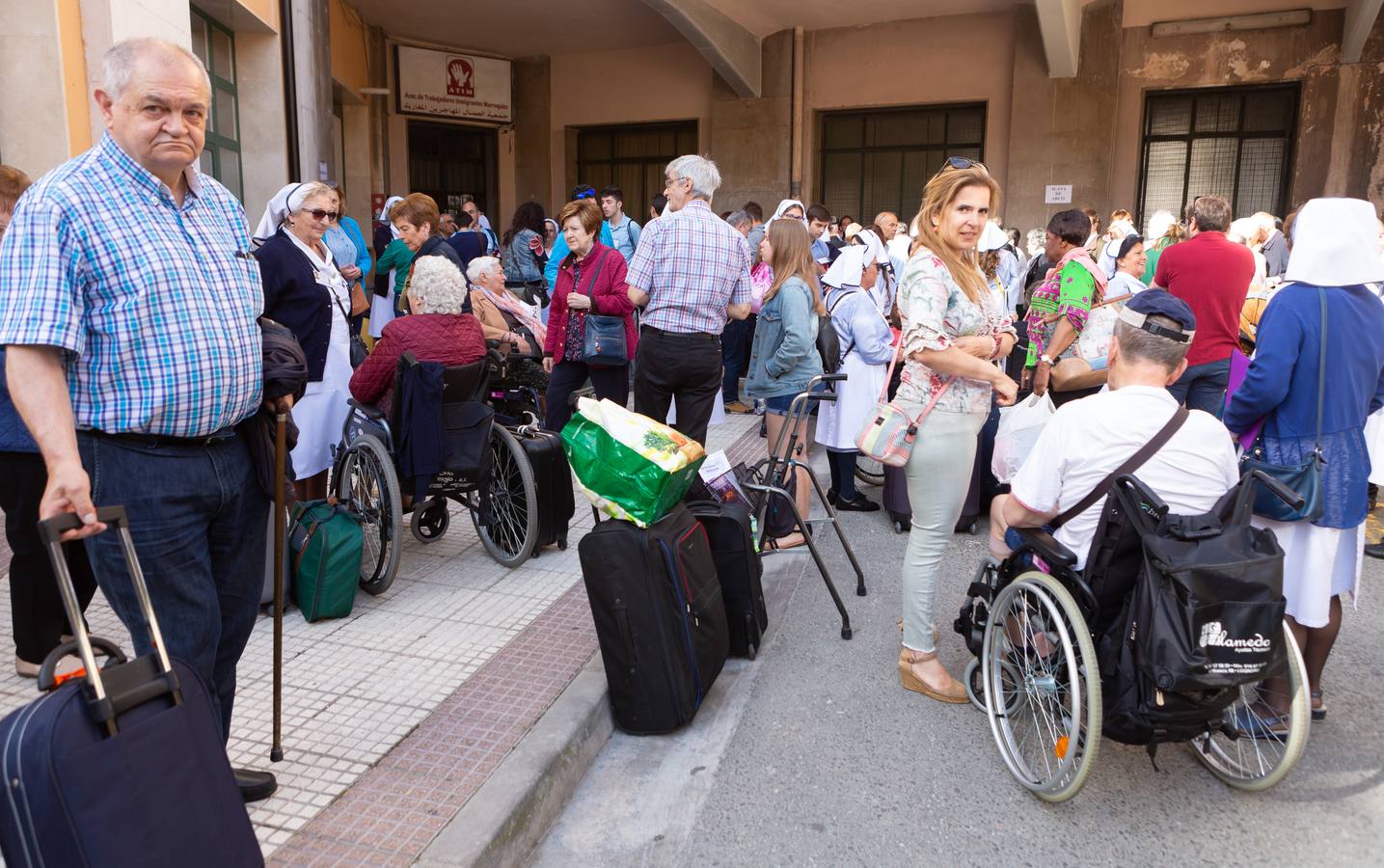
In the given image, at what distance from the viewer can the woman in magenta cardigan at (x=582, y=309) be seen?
18.7 ft

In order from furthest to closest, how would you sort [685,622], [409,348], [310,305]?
[409,348], [310,305], [685,622]

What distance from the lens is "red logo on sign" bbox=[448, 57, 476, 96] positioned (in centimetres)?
1831

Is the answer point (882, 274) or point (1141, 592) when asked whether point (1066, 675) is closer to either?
point (1141, 592)

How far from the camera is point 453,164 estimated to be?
19328 mm

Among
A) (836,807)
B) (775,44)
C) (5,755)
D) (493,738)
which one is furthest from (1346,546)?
(775,44)

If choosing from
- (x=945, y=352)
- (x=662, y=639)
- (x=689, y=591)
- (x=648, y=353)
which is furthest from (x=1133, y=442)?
(x=648, y=353)

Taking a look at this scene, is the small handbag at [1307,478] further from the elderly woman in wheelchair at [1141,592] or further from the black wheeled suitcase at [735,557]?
the black wheeled suitcase at [735,557]

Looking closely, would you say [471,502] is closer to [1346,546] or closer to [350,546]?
[350,546]

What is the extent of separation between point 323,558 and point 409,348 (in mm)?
1041

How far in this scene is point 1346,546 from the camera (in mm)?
3396

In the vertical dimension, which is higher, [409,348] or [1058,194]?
[1058,194]

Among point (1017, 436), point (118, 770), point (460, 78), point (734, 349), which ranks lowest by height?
point (118, 770)

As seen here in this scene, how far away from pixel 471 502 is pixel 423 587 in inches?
26.9

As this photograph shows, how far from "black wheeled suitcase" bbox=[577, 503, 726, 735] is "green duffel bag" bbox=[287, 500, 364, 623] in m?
1.30
